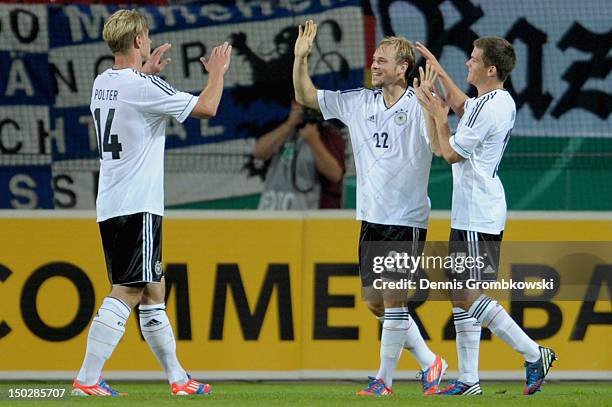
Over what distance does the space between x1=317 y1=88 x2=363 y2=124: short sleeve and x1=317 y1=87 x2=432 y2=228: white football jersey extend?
6.4 inches

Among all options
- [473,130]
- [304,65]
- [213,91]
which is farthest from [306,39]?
[473,130]

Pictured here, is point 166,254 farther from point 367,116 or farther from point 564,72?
point 564,72

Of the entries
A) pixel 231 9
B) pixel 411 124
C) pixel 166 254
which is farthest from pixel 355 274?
pixel 231 9

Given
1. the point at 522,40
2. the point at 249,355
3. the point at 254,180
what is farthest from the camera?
the point at 522,40

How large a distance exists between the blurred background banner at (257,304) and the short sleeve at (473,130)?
199 cm

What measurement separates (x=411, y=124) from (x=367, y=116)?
0.28m

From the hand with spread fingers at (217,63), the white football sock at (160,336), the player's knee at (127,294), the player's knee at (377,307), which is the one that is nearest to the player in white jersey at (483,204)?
the player's knee at (377,307)

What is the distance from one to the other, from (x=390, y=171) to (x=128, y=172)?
5.07 ft

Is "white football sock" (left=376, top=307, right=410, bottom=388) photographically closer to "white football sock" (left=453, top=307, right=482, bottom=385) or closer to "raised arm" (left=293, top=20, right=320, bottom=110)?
"white football sock" (left=453, top=307, right=482, bottom=385)

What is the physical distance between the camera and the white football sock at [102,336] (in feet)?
24.1

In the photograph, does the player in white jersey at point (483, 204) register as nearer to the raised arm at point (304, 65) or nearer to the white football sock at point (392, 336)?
the white football sock at point (392, 336)

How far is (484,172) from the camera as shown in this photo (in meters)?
7.84

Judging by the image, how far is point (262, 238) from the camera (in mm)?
9633

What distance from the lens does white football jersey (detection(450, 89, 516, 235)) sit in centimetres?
779
